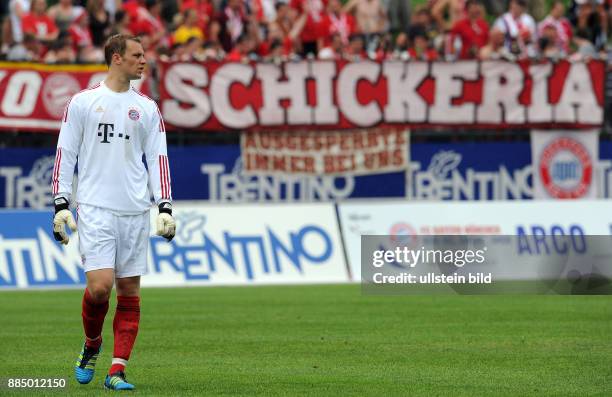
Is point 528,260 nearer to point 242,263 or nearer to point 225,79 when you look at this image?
point 242,263

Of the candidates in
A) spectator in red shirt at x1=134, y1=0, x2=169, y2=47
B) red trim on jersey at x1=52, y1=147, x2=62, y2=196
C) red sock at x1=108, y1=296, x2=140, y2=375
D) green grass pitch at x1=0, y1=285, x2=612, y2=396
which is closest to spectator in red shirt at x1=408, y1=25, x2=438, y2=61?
spectator in red shirt at x1=134, y1=0, x2=169, y2=47

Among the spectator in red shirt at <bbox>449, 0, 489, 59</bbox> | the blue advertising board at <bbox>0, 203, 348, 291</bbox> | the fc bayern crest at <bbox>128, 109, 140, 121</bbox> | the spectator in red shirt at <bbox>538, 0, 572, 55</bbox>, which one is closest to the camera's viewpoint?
the fc bayern crest at <bbox>128, 109, 140, 121</bbox>

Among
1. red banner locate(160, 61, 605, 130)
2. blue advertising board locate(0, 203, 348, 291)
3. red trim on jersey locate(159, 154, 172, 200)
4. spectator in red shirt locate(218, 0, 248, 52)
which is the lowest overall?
blue advertising board locate(0, 203, 348, 291)

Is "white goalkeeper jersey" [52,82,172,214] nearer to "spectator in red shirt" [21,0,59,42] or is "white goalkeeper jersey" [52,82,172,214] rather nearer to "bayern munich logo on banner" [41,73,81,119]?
"bayern munich logo on banner" [41,73,81,119]

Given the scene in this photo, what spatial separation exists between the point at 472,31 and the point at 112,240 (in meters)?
17.8

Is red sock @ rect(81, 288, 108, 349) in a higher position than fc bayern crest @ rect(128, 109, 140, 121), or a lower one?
lower

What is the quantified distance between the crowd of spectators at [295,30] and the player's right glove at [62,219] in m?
14.1

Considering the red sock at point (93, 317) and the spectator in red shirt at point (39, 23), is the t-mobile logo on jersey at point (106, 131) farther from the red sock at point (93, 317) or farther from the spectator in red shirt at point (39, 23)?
the spectator in red shirt at point (39, 23)

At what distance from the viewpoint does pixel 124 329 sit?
984cm

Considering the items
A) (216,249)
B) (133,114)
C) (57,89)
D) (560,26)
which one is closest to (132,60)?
(133,114)

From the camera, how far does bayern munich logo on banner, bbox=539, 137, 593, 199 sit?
2519 centimetres

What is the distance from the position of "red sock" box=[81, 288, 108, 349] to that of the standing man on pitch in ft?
0.04

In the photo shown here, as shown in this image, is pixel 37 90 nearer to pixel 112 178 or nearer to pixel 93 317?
pixel 93 317

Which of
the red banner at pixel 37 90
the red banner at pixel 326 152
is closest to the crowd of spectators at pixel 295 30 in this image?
the red banner at pixel 37 90
